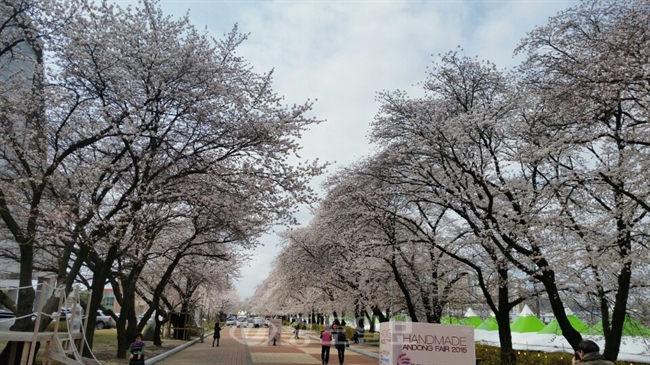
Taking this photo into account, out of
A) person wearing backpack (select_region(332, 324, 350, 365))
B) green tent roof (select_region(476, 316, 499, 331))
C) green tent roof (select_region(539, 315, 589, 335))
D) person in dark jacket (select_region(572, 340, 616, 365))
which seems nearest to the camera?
person in dark jacket (select_region(572, 340, 616, 365))

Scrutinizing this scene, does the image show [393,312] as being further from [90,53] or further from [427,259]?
[90,53]

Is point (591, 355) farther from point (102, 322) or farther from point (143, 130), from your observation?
point (102, 322)

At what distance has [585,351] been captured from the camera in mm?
5863

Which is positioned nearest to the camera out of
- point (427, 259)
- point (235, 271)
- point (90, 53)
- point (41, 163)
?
point (90, 53)

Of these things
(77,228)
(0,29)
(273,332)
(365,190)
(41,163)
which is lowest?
(273,332)

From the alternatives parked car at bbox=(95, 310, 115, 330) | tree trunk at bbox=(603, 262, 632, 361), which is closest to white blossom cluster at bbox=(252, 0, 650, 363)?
tree trunk at bbox=(603, 262, 632, 361)

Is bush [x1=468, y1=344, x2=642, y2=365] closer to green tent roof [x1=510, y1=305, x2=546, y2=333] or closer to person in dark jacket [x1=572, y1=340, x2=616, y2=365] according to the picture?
person in dark jacket [x1=572, y1=340, x2=616, y2=365]

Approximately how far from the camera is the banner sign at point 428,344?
10844mm

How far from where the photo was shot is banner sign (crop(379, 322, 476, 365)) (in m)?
10.8

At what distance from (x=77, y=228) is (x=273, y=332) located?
23907 millimetres

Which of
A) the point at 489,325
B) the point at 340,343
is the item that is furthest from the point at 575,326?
the point at 340,343

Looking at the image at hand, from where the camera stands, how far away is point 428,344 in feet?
36.0

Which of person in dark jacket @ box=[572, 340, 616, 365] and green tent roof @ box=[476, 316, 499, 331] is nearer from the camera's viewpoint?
person in dark jacket @ box=[572, 340, 616, 365]

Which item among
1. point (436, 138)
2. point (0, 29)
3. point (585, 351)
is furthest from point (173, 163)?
point (585, 351)
